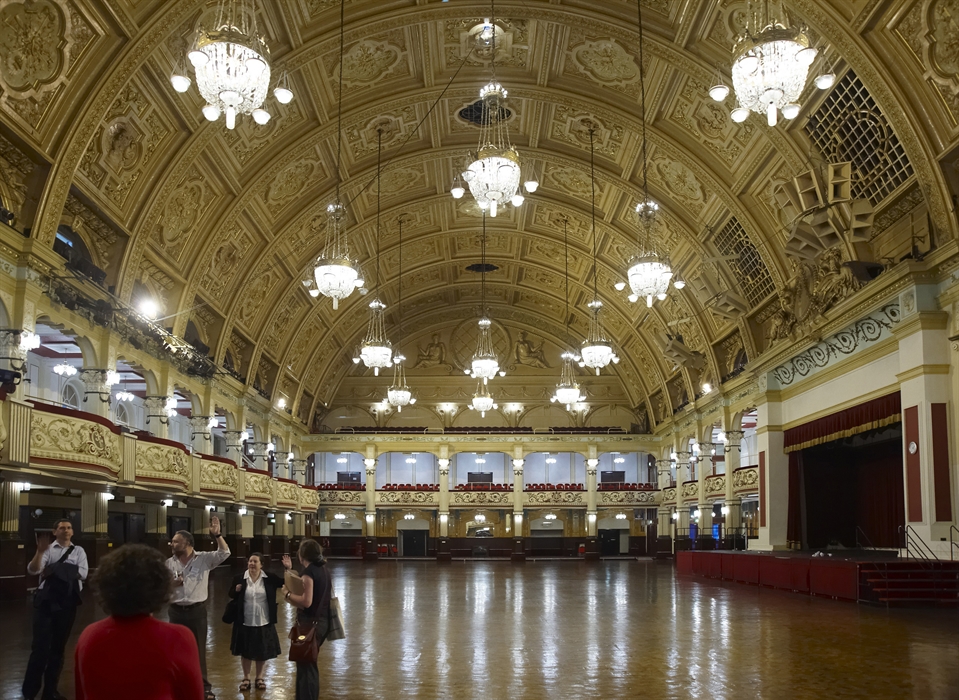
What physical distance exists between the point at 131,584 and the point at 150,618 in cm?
14

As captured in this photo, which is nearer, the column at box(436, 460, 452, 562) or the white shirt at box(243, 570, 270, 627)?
the white shirt at box(243, 570, 270, 627)

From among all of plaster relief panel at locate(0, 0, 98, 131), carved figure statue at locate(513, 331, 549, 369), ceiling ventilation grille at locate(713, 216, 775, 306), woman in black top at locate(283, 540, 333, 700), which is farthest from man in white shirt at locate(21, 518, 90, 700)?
carved figure statue at locate(513, 331, 549, 369)

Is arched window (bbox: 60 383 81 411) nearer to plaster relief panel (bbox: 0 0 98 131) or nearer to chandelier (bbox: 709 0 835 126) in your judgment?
plaster relief panel (bbox: 0 0 98 131)


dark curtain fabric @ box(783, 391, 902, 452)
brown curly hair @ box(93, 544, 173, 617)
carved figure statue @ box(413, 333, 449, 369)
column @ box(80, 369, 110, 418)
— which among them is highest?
carved figure statue @ box(413, 333, 449, 369)

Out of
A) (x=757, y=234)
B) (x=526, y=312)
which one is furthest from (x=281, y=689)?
(x=526, y=312)

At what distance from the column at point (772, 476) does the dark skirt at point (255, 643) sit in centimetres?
1910

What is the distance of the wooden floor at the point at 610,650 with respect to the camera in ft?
24.2

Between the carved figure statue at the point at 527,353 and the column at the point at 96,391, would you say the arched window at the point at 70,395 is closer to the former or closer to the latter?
the column at the point at 96,391

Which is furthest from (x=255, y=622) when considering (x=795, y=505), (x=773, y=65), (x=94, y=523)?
(x=795, y=505)

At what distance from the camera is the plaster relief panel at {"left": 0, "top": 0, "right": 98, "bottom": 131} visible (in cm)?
1345

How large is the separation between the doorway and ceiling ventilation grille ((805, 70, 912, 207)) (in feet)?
97.4

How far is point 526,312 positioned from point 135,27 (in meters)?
27.0

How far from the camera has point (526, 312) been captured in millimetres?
40125

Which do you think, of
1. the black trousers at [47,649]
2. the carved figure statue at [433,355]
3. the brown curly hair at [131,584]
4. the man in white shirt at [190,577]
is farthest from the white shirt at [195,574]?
the carved figure statue at [433,355]
